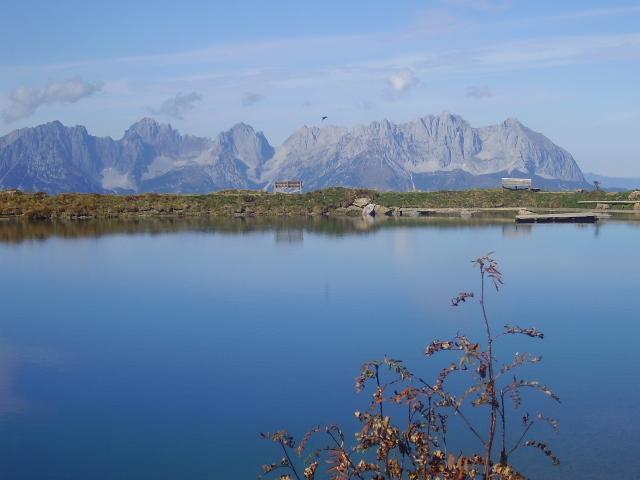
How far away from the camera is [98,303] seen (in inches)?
1412

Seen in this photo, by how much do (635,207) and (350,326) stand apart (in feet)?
306

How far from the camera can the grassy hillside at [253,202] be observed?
99625 millimetres

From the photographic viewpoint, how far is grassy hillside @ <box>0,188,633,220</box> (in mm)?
99625

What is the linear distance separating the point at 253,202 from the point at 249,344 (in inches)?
3402

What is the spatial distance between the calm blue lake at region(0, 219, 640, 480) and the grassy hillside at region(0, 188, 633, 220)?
1718 inches

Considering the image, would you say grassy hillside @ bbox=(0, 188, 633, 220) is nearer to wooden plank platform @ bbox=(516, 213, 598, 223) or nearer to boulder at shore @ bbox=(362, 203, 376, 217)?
boulder at shore @ bbox=(362, 203, 376, 217)

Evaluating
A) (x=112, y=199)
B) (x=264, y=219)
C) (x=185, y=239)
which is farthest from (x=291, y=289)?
(x=112, y=199)

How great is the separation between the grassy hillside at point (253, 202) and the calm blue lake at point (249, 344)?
43.6m

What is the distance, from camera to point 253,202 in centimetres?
11231

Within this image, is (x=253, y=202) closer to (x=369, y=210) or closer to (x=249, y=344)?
(x=369, y=210)

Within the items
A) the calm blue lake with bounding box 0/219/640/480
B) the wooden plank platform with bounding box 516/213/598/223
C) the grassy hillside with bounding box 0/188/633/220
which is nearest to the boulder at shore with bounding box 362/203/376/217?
the grassy hillside with bounding box 0/188/633/220

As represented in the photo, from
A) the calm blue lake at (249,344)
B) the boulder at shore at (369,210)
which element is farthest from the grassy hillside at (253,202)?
the calm blue lake at (249,344)

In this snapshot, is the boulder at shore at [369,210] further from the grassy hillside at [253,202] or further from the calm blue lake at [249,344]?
the calm blue lake at [249,344]

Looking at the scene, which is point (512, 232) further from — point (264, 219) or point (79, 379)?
point (79, 379)
